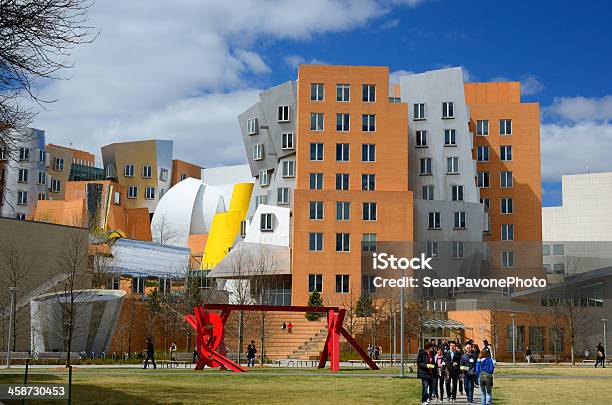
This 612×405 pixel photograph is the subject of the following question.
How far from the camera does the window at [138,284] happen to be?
91.8 metres

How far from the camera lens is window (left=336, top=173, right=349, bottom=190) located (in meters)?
84.4

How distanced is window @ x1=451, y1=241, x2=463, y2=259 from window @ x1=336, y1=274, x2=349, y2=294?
10.4m

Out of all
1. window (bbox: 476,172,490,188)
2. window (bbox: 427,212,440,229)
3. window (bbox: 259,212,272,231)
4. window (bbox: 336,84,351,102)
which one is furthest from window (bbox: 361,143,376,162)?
window (bbox: 476,172,490,188)

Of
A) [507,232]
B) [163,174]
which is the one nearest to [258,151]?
[507,232]

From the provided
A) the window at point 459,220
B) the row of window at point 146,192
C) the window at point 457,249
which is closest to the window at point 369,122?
the window at point 459,220

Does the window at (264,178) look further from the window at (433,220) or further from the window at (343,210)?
the window at (433,220)

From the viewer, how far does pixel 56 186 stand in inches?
5012

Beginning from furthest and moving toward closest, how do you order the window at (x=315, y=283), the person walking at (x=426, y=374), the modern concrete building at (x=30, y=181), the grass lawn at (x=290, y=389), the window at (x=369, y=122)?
the modern concrete building at (x=30, y=181), the window at (x=369, y=122), the window at (x=315, y=283), the grass lawn at (x=290, y=389), the person walking at (x=426, y=374)

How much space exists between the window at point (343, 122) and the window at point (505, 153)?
67.4 ft

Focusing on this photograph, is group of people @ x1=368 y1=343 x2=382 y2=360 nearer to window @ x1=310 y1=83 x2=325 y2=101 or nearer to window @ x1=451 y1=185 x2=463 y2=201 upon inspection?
window @ x1=451 y1=185 x2=463 y2=201

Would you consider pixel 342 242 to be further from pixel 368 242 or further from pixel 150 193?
pixel 150 193

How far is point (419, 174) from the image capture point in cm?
9106

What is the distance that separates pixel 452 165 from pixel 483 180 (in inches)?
302

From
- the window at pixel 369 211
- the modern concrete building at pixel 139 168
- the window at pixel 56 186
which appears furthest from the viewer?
the modern concrete building at pixel 139 168
